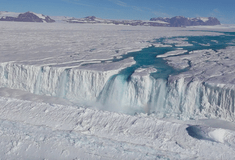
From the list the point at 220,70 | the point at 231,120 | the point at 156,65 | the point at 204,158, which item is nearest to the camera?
the point at 204,158

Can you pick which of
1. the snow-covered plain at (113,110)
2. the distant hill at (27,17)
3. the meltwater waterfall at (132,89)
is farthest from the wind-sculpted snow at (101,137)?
the distant hill at (27,17)

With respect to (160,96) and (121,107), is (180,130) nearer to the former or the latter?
(160,96)

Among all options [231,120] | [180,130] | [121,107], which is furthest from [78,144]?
[231,120]

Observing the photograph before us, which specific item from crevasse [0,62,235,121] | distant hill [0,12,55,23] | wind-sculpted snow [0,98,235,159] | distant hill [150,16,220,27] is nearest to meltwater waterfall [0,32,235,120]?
crevasse [0,62,235,121]

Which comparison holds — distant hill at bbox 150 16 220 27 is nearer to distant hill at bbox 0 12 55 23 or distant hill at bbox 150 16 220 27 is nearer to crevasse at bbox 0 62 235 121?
distant hill at bbox 0 12 55 23

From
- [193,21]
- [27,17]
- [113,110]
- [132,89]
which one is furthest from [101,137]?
[193,21]

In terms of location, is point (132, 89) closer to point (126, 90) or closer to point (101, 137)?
point (126, 90)
